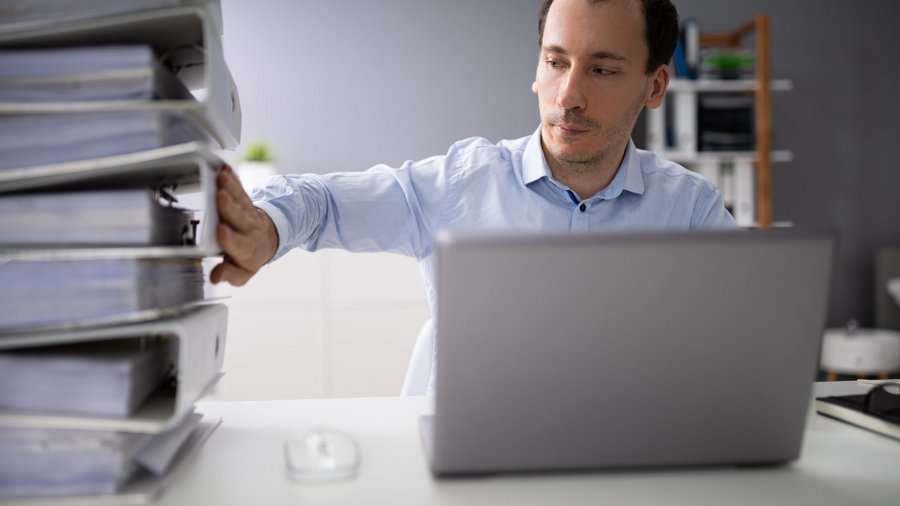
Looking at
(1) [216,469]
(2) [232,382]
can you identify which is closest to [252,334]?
(2) [232,382]

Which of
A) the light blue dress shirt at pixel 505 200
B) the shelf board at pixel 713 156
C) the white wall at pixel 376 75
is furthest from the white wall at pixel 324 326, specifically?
the light blue dress shirt at pixel 505 200

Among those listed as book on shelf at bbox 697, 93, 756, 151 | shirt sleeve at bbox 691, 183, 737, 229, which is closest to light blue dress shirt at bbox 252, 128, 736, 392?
shirt sleeve at bbox 691, 183, 737, 229

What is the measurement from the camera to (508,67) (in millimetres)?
3977

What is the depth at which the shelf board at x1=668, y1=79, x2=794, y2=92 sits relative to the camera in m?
3.68

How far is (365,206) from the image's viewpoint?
54.1 inches

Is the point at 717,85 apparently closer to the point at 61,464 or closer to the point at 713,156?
the point at 713,156

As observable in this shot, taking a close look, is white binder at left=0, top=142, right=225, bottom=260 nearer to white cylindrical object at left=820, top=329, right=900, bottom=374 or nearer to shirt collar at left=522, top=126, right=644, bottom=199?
shirt collar at left=522, top=126, right=644, bottom=199

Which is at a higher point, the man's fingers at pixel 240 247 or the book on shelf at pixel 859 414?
the man's fingers at pixel 240 247

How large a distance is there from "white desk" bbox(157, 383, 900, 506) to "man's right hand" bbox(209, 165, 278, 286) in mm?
185

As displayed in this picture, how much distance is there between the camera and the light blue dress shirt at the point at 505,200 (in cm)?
142

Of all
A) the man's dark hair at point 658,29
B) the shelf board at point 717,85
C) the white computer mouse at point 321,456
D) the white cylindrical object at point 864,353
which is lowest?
the white cylindrical object at point 864,353

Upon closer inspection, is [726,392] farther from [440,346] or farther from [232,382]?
[232,382]

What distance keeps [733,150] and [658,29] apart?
2.56 metres

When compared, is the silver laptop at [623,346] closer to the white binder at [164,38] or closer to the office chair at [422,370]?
the white binder at [164,38]
